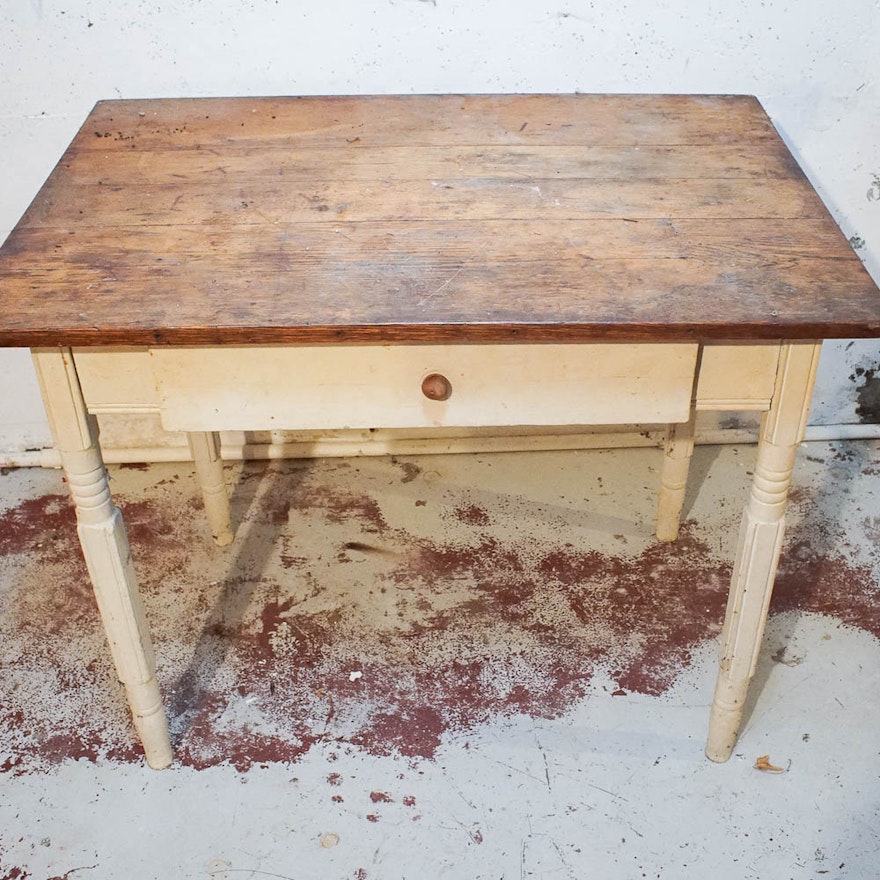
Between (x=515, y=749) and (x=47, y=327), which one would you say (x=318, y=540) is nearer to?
(x=515, y=749)

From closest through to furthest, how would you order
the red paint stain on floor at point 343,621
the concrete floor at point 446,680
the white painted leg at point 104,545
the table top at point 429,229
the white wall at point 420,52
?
the table top at point 429,229
the white painted leg at point 104,545
the concrete floor at point 446,680
the red paint stain on floor at point 343,621
the white wall at point 420,52

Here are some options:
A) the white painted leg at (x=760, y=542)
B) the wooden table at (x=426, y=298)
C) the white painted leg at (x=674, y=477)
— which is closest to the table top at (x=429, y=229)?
the wooden table at (x=426, y=298)

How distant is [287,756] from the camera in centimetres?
170

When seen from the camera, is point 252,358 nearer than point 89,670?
Yes

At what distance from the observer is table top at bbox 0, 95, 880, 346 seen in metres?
1.26

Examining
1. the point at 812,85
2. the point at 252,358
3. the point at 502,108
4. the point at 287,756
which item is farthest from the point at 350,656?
the point at 812,85

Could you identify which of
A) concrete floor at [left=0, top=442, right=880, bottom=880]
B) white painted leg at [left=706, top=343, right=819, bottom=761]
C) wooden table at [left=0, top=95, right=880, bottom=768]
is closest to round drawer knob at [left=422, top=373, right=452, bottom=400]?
wooden table at [left=0, top=95, right=880, bottom=768]

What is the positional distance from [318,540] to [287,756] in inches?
20.5

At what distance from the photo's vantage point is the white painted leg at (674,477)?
1.96m

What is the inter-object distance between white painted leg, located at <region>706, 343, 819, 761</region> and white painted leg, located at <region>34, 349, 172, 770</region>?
0.87m

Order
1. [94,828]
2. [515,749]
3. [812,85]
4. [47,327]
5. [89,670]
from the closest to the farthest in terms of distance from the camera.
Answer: [47,327]
[94,828]
[515,749]
[89,670]
[812,85]

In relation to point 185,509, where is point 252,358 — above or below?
above

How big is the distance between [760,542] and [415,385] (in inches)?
21.2

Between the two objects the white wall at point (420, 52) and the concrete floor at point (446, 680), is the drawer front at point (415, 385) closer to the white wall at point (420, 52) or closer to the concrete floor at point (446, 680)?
the concrete floor at point (446, 680)
